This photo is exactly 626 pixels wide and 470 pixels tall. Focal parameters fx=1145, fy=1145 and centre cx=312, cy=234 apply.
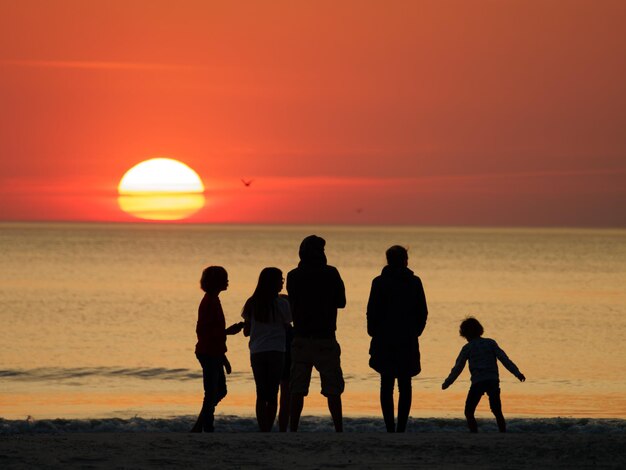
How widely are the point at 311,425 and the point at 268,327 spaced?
6699 millimetres

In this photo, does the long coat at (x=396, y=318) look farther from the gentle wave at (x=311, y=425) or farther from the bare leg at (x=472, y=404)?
the gentle wave at (x=311, y=425)

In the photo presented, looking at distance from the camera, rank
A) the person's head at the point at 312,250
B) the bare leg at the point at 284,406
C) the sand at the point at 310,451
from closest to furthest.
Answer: the sand at the point at 310,451 < the person's head at the point at 312,250 < the bare leg at the point at 284,406

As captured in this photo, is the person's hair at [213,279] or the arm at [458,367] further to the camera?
the arm at [458,367]

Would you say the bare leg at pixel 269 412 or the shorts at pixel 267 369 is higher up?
the shorts at pixel 267 369

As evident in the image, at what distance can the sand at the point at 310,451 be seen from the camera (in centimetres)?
988

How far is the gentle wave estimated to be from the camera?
16.8 meters

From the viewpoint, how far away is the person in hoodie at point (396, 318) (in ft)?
39.1

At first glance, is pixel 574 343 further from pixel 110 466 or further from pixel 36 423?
pixel 110 466

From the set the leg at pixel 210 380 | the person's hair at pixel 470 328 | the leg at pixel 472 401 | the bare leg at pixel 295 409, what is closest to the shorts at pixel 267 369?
the bare leg at pixel 295 409

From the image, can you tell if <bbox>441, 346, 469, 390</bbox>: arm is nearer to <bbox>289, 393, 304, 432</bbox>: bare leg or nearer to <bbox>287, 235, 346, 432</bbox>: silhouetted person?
<bbox>287, 235, 346, 432</bbox>: silhouetted person

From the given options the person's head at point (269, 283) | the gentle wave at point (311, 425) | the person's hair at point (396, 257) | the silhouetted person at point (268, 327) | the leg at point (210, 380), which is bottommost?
the gentle wave at point (311, 425)

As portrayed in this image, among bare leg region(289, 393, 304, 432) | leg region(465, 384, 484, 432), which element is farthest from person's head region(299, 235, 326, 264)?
leg region(465, 384, 484, 432)

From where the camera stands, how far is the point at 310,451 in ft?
34.2

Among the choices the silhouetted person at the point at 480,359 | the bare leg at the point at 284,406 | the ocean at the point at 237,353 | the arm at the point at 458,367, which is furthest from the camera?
the ocean at the point at 237,353
